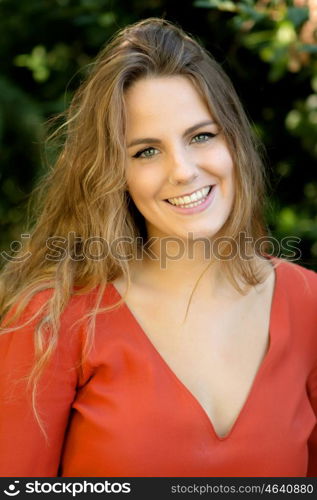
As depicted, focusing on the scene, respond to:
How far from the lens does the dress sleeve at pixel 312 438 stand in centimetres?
219

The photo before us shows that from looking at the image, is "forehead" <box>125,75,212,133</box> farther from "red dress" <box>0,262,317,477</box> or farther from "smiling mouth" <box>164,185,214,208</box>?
"red dress" <box>0,262,317,477</box>

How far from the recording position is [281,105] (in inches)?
122

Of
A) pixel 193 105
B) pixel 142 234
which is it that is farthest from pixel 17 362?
pixel 193 105

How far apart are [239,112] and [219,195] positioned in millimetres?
250

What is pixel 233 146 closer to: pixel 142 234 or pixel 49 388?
pixel 142 234

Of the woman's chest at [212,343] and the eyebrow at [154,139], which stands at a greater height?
the eyebrow at [154,139]

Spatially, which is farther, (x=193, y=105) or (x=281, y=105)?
(x=281, y=105)

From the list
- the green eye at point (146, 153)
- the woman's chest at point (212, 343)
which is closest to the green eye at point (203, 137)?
the green eye at point (146, 153)

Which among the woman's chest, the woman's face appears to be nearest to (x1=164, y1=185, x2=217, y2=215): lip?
the woman's face

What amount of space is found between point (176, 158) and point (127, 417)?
0.65 m

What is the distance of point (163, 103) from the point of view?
2.02 meters

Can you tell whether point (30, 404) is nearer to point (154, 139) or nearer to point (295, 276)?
point (154, 139)

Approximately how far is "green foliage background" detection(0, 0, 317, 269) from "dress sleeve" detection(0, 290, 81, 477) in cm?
101

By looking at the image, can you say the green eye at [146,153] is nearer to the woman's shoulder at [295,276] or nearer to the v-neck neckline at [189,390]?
the v-neck neckline at [189,390]
